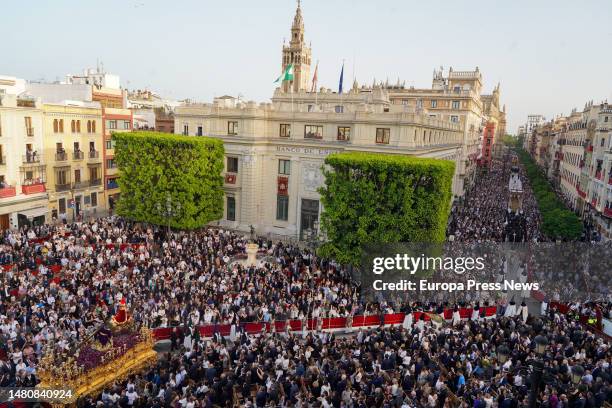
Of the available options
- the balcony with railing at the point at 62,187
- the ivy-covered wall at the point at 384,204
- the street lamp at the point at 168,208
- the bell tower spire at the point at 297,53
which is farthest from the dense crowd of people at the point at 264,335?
the bell tower spire at the point at 297,53

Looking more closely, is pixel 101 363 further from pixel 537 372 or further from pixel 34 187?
pixel 34 187

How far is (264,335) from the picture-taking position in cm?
1953

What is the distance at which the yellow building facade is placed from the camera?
41062 millimetres

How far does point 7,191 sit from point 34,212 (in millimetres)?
3500

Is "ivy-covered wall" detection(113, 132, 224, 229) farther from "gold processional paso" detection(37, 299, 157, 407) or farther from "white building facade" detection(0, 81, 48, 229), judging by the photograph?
"gold processional paso" detection(37, 299, 157, 407)

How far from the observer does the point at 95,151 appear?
151 feet

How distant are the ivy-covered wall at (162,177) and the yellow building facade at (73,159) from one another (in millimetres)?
8453

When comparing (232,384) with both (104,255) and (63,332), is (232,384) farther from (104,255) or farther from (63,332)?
(104,255)

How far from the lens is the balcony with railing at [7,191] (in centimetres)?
3544

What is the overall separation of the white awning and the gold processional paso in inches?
1025

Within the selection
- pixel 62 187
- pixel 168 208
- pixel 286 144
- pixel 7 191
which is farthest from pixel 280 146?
pixel 7 191

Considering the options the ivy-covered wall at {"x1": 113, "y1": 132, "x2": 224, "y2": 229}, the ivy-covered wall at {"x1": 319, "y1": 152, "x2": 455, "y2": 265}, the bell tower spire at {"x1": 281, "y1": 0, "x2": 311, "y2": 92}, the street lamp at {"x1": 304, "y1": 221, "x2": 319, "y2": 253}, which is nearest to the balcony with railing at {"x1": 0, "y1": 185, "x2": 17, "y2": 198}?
the ivy-covered wall at {"x1": 113, "y1": 132, "x2": 224, "y2": 229}

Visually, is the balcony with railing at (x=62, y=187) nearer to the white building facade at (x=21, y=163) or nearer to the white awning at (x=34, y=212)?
the white building facade at (x=21, y=163)

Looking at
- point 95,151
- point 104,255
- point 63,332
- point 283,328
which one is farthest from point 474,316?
point 95,151
